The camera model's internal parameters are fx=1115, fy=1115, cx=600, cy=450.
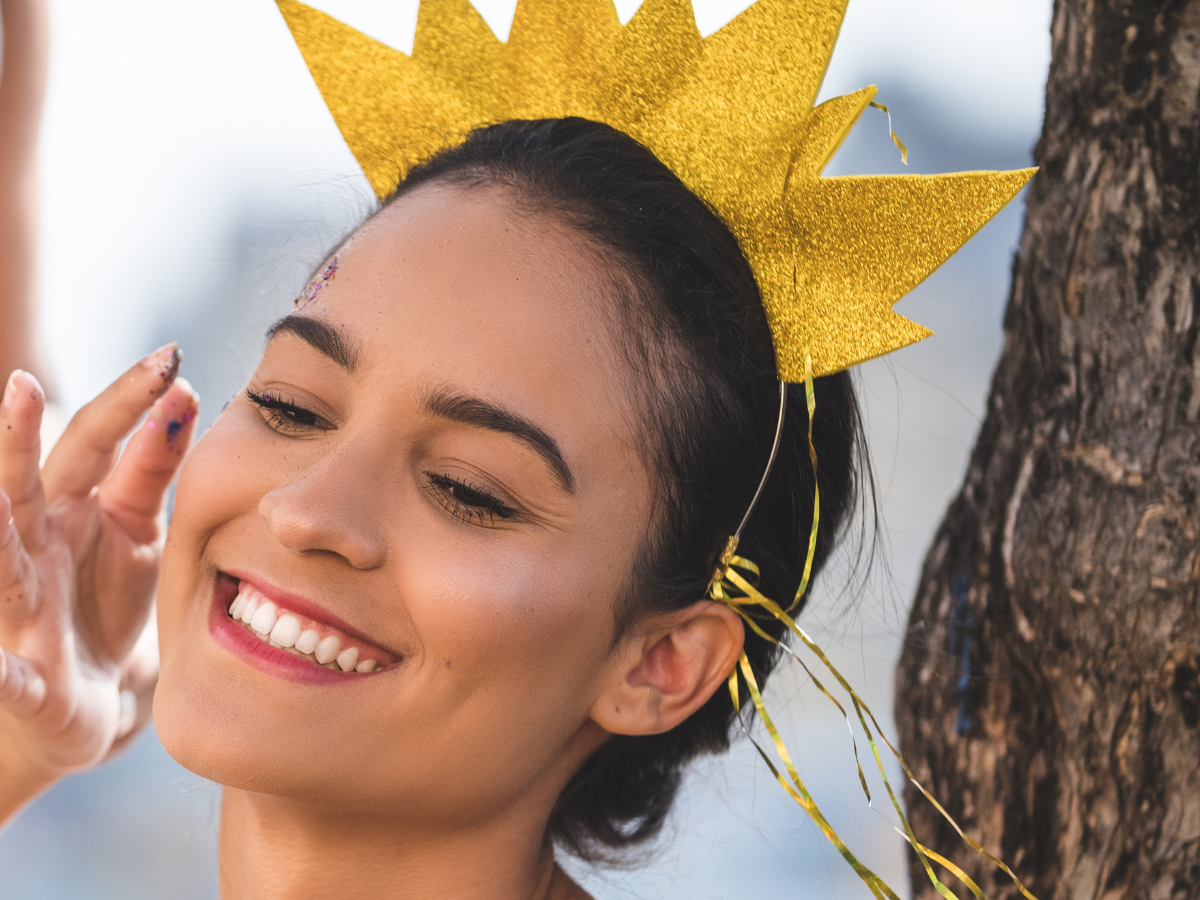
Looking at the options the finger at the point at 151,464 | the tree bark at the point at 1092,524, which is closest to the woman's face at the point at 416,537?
the finger at the point at 151,464

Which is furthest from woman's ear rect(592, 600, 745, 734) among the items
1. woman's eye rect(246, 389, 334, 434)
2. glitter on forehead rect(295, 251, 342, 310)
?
glitter on forehead rect(295, 251, 342, 310)

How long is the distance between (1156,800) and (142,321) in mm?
1882

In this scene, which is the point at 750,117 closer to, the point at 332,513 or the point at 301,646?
the point at 332,513

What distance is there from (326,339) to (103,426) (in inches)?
23.5

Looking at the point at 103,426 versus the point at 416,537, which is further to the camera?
the point at 103,426

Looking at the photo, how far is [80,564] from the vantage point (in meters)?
1.70

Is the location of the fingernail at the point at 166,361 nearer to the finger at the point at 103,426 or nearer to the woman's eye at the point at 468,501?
the finger at the point at 103,426

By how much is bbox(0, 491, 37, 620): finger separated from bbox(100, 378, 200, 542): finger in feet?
0.67

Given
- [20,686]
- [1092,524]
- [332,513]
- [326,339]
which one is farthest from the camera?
[20,686]

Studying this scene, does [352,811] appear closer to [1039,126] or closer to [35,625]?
[35,625]

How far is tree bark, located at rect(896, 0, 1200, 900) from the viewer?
138 centimetres

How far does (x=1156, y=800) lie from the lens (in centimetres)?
141

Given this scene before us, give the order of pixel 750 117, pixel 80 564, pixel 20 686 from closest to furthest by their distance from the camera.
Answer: pixel 750 117 < pixel 20 686 < pixel 80 564

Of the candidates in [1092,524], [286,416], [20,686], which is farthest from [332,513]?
[1092,524]
